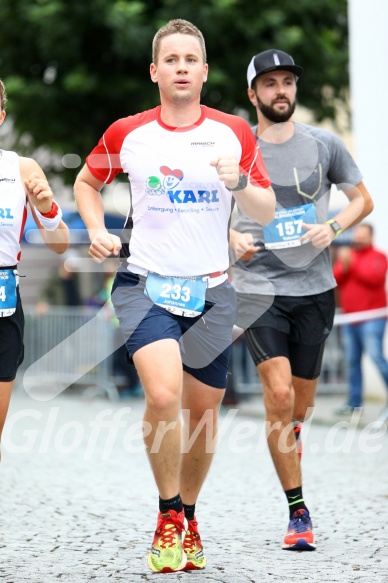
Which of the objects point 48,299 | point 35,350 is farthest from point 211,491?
point 48,299

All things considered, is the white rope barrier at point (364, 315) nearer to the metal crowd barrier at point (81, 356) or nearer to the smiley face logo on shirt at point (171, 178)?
the metal crowd barrier at point (81, 356)

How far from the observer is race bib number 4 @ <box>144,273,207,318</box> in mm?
5148

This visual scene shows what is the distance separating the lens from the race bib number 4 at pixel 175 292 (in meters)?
5.15

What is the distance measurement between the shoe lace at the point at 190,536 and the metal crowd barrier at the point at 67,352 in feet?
34.7

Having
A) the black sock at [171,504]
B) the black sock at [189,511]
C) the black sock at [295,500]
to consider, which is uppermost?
the black sock at [171,504]

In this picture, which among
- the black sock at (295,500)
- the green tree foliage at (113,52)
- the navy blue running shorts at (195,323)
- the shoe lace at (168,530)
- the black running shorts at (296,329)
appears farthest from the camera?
the green tree foliage at (113,52)

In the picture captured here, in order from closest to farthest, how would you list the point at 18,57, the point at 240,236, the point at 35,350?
the point at 240,236
the point at 35,350
the point at 18,57

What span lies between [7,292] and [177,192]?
2.65 ft

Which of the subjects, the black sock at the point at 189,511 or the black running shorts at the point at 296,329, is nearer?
the black sock at the point at 189,511

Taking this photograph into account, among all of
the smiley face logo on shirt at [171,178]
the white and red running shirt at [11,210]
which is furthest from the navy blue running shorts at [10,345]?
the smiley face logo on shirt at [171,178]

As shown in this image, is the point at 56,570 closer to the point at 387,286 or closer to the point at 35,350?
the point at 387,286

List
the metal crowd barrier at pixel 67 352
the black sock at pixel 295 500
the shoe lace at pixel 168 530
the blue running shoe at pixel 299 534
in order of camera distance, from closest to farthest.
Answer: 1. the shoe lace at pixel 168 530
2. the blue running shoe at pixel 299 534
3. the black sock at pixel 295 500
4. the metal crowd barrier at pixel 67 352

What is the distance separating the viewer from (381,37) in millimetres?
15977

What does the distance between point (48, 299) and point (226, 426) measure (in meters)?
6.77
